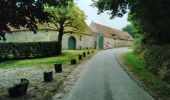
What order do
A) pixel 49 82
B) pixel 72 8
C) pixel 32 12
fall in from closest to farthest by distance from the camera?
1. pixel 32 12
2. pixel 49 82
3. pixel 72 8

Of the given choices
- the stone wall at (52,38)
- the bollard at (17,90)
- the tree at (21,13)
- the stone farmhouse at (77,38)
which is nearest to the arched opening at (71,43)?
the stone farmhouse at (77,38)

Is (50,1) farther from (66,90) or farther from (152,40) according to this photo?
(152,40)

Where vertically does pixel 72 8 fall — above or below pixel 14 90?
above

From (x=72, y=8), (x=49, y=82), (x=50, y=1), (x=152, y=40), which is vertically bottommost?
(x=49, y=82)

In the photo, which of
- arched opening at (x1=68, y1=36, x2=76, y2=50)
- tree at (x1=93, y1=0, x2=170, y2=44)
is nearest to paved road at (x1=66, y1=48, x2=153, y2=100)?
tree at (x1=93, y1=0, x2=170, y2=44)

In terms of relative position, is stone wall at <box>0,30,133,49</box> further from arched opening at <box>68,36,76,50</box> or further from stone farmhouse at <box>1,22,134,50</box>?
arched opening at <box>68,36,76,50</box>

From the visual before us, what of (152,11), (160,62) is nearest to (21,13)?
(152,11)

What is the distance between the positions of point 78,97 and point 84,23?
31633 millimetres

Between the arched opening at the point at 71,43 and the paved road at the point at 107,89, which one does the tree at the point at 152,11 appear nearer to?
the paved road at the point at 107,89

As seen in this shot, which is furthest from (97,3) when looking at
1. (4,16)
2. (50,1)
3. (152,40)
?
(4,16)

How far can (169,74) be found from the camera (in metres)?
19.1

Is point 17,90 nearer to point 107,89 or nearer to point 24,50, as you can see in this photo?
point 107,89

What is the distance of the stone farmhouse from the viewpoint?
54.6m

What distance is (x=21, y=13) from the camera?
14.8 metres
